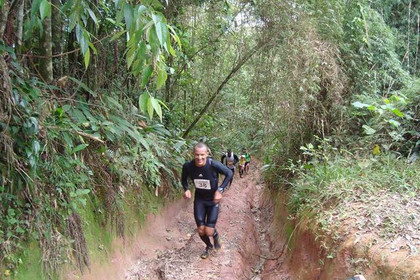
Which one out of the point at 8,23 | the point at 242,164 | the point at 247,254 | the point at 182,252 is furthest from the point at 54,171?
the point at 242,164

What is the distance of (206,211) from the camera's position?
6141 mm

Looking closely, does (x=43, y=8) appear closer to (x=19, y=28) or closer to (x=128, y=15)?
(x=128, y=15)

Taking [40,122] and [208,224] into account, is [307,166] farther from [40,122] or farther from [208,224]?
[40,122]

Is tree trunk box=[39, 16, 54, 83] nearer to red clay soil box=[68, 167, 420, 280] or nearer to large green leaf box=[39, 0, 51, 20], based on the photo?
large green leaf box=[39, 0, 51, 20]

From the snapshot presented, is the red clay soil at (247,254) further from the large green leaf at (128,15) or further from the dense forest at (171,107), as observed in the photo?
the large green leaf at (128,15)

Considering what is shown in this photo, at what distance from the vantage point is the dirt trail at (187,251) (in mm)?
5328

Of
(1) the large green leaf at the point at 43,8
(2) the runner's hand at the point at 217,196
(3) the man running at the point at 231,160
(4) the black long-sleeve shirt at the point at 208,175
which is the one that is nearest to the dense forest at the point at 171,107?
(1) the large green leaf at the point at 43,8

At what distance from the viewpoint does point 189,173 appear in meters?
6.02

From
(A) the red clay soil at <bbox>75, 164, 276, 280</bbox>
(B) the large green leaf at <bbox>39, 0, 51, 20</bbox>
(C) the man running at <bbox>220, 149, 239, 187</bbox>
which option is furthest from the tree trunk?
(C) the man running at <bbox>220, 149, 239, 187</bbox>

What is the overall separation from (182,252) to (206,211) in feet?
2.96

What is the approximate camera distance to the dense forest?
3330 mm

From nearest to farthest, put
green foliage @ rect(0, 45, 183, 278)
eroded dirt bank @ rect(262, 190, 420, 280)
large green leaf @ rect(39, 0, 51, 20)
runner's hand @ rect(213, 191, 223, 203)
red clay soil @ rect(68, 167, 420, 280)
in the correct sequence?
1. large green leaf @ rect(39, 0, 51, 20)
2. green foliage @ rect(0, 45, 183, 278)
3. eroded dirt bank @ rect(262, 190, 420, 280)
4. red clay soil @ rect(68, 167, 420, 280)
5. runner's hand @ rect(213, 191, 223, 203)

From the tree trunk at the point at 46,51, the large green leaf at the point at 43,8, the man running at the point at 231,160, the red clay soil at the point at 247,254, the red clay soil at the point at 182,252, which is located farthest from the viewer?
the man running at the point at 231,160

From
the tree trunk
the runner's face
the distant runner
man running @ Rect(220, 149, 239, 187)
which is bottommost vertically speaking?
the distant runner
